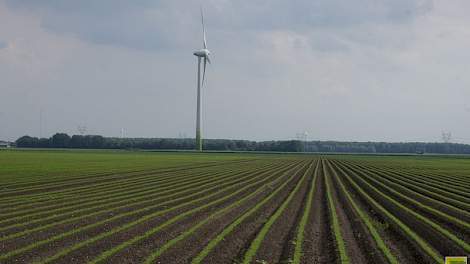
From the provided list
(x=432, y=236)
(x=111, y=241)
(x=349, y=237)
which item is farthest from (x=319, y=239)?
(x=111, y=241)

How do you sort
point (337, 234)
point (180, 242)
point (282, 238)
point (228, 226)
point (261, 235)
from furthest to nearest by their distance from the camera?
1. point (228, 226)
2. point (337, 234)
3. point (261, 235)
4. point (282, 238)
5. point (180, 242)

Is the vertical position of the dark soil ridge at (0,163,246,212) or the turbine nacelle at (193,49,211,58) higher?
the turbine nacelle at (193,49,211,58)

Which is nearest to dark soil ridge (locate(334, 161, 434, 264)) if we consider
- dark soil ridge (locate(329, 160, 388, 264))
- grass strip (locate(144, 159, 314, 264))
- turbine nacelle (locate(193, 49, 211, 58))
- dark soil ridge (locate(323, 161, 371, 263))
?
dark soil ridge (locate(329, 160, 388, 264))

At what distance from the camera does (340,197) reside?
85.7 ft

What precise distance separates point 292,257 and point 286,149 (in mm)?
171721

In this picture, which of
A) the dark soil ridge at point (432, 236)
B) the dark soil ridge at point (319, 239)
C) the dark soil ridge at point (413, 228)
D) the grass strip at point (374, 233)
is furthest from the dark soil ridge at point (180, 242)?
the dark soil ridge at point (432, 236)

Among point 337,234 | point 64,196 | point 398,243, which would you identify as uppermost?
point 64,196

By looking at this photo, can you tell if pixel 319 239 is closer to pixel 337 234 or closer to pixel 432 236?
pixel 337 234

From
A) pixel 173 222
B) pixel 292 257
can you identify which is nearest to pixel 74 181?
pixel 173 222

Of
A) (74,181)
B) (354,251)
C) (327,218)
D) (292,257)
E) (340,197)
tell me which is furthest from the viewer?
(74,181)

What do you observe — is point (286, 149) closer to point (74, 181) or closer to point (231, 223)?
point (74, 181)

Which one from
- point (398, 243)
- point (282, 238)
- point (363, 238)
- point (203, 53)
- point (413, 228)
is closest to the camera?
point (398, 243)

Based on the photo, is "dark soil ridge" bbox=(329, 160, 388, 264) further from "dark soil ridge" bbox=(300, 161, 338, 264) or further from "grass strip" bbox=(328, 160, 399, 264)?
"dark soil ridge" bbox=(300, 161, 338, 264)

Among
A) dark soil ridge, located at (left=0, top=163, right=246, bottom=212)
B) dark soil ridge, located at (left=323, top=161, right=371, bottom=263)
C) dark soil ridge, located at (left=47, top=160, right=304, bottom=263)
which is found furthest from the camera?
dark soil ridge, located at (left=0, top=163, right=246, bottom=212)
